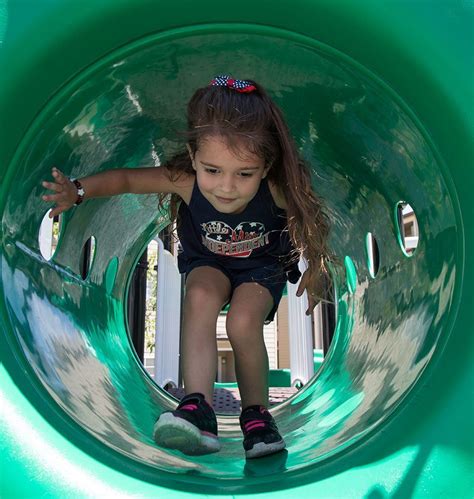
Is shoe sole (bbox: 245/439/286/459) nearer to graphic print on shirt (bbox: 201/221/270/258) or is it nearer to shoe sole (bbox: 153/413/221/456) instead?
shoe sole (bbox: 153/413/221/456)

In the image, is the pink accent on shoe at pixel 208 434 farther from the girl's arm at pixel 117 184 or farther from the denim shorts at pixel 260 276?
the girl's arm at pixel 117 184

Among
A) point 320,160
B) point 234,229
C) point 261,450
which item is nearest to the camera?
point 261,450

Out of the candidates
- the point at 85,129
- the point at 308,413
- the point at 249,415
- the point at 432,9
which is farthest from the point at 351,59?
the point at 308,413

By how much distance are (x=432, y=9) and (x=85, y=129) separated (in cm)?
89

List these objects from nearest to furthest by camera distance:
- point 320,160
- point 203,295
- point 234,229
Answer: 1. point 203,295
2. point 234,229
3. point 320,160

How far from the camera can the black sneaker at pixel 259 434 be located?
1474 millimetres

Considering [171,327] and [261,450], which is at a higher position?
[171,327]

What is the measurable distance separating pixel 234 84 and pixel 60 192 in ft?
1.65

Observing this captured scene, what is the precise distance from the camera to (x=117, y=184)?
5.73 ft

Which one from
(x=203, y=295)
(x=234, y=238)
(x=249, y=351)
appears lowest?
A: (x=249, y=351)

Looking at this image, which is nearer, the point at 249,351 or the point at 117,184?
the point at 249,351

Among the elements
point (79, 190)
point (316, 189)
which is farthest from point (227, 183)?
point (316, 189)

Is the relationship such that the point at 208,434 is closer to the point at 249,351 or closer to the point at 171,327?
the point at 249,351

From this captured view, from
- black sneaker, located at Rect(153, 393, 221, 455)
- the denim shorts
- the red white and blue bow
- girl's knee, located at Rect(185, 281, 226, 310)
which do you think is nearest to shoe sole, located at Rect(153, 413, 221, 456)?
black sneaker, located at Rect(153, 393, 221, 455)
